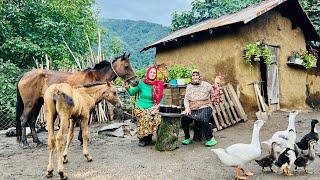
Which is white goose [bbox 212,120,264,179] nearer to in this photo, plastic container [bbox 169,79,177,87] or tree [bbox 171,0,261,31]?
plastic container [bbox 169,79,177,87]

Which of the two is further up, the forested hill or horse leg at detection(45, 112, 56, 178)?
the forested hill

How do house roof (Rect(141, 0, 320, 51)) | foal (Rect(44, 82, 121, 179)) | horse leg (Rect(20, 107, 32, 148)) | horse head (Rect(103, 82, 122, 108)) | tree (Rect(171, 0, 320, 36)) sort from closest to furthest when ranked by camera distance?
foal (Rect(44, 82, 121, 179))
horse head (Rect(103, 82, 122, 108))
horse leg (Rect(20, 107, 32, 148))
house roof (Rect(141, 0, 320, 51))
tree (Rect(171, 0, 320, 36))

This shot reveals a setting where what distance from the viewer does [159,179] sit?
591 centimetres

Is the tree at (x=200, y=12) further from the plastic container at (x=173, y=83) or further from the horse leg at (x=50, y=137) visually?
the horse leg at (x=50, y=137)

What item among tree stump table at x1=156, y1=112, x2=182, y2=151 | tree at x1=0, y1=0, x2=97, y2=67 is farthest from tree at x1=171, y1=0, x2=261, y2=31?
tree stump table at x1=156, y1=112, x2=182, y2=151

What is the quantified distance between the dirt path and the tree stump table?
19 centimetres

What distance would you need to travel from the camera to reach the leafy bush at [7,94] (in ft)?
45.8

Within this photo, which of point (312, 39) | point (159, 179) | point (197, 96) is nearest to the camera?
point (159, 179)

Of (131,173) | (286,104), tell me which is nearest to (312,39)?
(286,104)

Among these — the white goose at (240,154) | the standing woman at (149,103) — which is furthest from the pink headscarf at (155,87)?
the white goose at (240,154)

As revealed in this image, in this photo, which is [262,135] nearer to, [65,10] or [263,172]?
[263,172]

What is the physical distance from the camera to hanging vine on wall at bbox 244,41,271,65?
37.1ft

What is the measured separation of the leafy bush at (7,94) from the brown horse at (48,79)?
5.35m

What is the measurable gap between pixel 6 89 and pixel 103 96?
9.17 m
